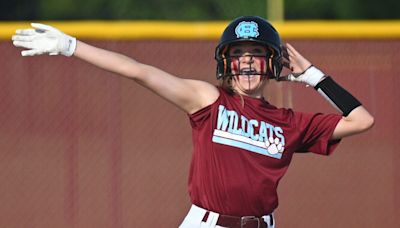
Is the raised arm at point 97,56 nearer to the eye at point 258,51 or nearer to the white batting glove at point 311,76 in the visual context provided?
the eye at point 258,51

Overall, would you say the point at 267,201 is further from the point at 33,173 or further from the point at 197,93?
the point at 33,173

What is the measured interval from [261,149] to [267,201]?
0.21 metres

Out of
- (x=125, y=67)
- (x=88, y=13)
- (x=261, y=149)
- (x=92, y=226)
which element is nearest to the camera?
(x=125, y=67)

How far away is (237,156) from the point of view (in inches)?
155

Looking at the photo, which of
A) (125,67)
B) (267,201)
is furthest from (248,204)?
(125,67)

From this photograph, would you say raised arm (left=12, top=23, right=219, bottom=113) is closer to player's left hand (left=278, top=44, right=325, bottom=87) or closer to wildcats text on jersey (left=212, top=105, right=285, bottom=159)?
wildcats text on jersey (left=212, top=105, right=285, bottom=159)

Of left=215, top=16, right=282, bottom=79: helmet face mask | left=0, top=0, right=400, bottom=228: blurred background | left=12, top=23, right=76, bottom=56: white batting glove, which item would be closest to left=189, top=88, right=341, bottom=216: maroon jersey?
left=215, top=16, right=282, bottom=79: helmet face mask

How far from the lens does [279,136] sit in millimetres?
4020

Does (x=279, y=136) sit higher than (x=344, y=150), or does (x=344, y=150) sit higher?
(x=279, y=136)

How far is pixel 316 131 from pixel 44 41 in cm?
119

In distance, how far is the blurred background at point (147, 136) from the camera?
6207 millimetres

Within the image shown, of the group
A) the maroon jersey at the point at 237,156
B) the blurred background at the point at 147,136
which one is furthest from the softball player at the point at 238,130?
the blurred background at the point at 147,136

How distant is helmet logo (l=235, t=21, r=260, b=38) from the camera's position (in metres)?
4.02

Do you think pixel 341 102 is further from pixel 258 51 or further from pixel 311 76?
pixel 258 51
